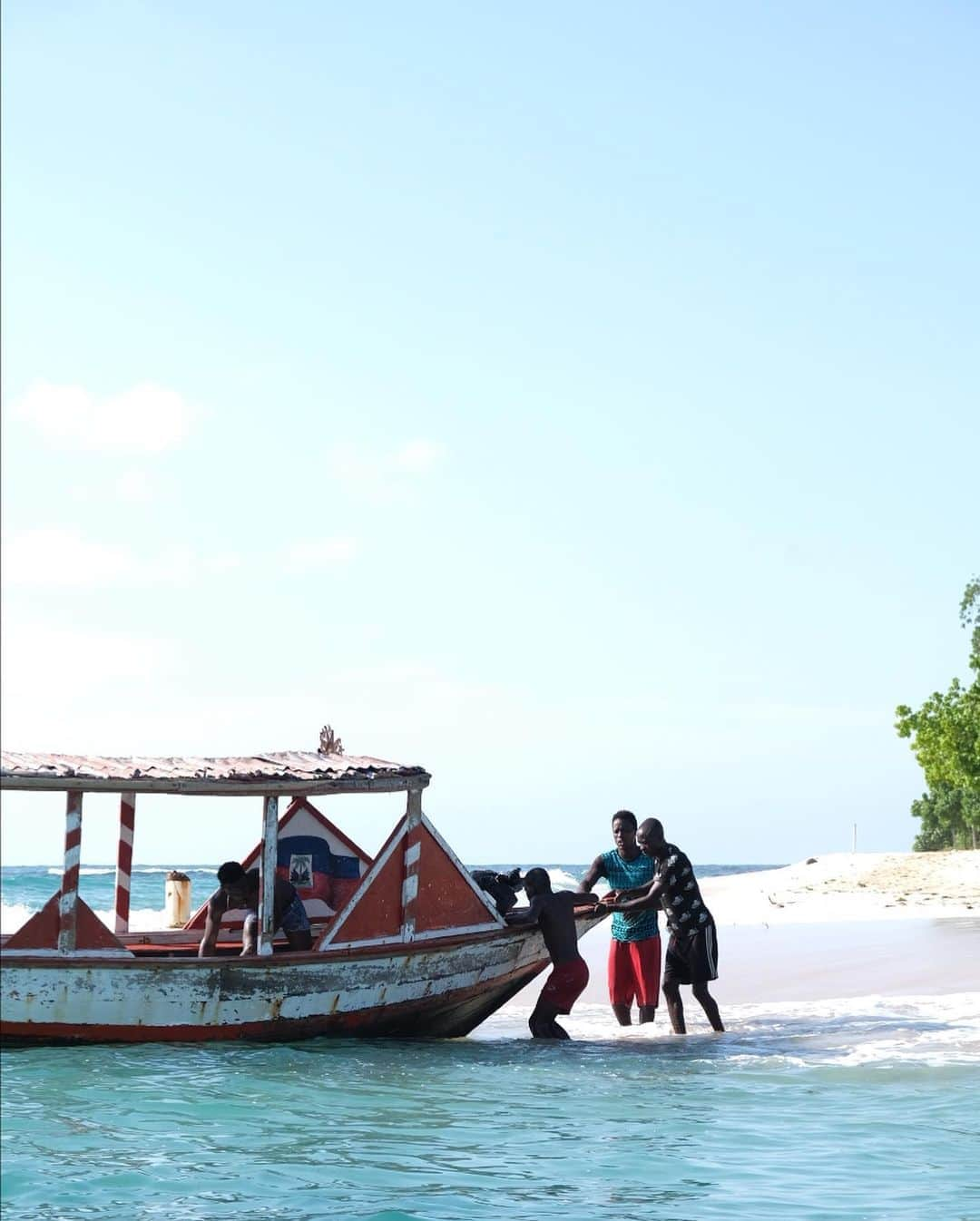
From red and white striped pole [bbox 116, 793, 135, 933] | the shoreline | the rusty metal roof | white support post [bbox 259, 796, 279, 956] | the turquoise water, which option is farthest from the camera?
the shoreline

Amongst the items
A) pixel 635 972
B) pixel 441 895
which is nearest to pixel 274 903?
pixel 441 895

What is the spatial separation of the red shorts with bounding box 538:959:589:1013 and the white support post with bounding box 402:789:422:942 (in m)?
1.29

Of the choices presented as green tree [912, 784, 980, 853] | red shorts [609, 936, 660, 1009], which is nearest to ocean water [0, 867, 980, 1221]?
red shorts [609, 936, 660, 1009]

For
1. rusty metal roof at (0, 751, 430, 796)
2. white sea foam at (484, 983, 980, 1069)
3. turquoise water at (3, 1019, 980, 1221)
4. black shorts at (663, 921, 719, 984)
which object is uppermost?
rusty metal roof at (0, 751, 430, 796)

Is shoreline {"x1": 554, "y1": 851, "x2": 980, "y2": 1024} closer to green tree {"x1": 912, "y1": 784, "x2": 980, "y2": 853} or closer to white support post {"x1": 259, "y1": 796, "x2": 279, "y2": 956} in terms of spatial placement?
white support post {"x1": 259, "y1": 796, "x2": 279, "y2": 956}

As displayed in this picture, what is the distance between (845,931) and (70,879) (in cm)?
1521

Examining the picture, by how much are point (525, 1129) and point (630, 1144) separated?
708 millimetres

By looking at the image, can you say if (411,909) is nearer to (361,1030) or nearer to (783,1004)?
(361,1030)

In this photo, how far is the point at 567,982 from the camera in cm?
1181

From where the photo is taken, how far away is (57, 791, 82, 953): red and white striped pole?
10.5 m

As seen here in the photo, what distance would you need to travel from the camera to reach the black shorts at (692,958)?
36.8 ft

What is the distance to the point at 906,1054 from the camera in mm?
10828

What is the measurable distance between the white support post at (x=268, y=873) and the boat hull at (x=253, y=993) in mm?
297

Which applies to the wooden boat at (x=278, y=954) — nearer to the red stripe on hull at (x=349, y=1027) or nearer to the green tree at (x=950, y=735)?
→ the red stripe on hull at (x=349, y=1027)
